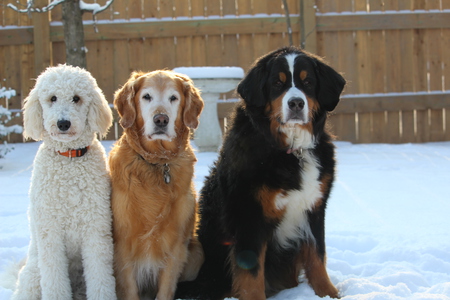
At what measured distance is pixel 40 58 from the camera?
762 centimetres

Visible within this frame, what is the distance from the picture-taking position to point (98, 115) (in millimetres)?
2611

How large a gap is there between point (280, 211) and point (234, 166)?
35 cm

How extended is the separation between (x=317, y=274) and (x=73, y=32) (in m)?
5.03

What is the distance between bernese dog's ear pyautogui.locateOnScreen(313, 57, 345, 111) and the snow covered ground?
105cm

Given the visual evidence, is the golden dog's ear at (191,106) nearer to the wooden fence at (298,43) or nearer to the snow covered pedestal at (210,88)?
the snow covered pedestal at (210,88)

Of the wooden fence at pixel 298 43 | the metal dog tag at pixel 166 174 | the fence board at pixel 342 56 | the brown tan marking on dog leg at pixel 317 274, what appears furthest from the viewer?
the fence board at pixel 342 56

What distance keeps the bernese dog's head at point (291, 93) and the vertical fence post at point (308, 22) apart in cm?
535

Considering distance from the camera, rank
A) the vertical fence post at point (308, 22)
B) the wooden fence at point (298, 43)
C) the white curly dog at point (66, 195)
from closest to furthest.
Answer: the white curly dog at point (66, 195)
the wooden fence at point (298, 43)
the vertical fence post at point (308, 22)

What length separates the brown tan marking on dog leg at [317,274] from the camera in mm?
2775

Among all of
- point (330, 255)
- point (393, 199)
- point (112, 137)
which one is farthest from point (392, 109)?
point (330, 255)

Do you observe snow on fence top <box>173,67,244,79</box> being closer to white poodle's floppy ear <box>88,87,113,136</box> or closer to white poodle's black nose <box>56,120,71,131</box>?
white poodle's floppy ear <box>88,87,113,136</box>

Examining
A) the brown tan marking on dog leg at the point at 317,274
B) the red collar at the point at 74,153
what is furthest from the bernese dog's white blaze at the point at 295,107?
the red collar at the point at 74,153

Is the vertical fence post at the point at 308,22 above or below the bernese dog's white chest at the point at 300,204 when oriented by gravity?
above

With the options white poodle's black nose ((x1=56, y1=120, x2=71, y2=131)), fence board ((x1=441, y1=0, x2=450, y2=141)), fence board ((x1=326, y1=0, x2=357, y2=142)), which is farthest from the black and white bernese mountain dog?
fence board ((x1=441, y1=0, x2=450, y2=141))
